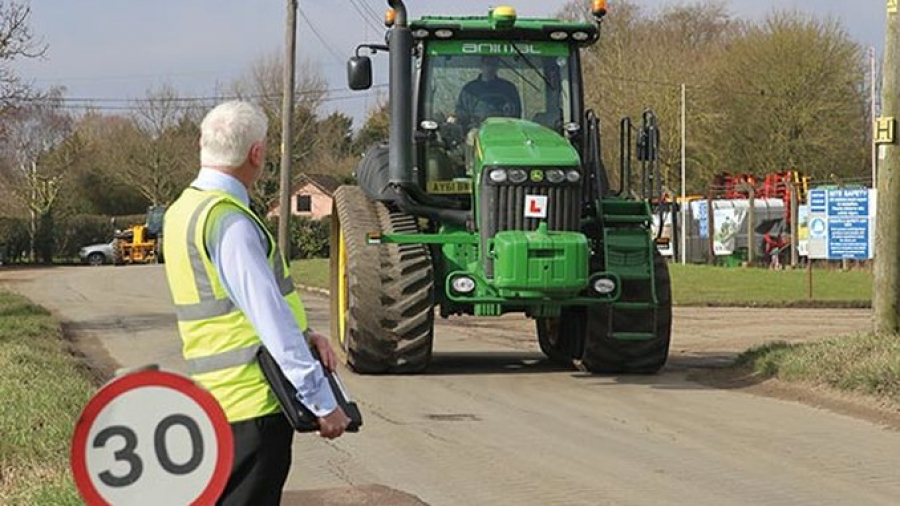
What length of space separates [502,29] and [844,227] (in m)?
15.0

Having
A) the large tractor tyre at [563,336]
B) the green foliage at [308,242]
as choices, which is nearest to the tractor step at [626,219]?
the large tractor tyre at [563,336]

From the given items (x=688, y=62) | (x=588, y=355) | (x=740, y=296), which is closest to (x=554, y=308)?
(x=588, y=355)

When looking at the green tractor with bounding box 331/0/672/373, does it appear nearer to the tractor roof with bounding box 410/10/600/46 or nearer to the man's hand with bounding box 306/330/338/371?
the tractor roof with bounding box 410/10/600/46

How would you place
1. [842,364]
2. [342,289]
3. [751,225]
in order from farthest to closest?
[751,225] < [342,289] < [842,364]

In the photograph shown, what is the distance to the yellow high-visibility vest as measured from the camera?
5.01 meters

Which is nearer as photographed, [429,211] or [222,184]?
[222,184]

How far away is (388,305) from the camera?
14695mm

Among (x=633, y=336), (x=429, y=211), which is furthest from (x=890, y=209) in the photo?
(x=429, y=211)

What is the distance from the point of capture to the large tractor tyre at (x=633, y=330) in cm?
1505

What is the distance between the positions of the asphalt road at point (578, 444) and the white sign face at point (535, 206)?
1.65 meters

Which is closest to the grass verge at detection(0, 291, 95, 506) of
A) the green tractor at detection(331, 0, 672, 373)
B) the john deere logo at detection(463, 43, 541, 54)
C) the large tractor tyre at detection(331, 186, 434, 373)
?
the large tractor tyre at detection(331, 186, 434, 373)

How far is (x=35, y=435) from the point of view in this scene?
962 centimetres

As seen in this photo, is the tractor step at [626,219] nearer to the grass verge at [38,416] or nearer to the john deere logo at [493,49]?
the john deere logo at [493,49]

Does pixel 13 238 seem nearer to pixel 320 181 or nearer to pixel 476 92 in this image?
pixel 320 181
